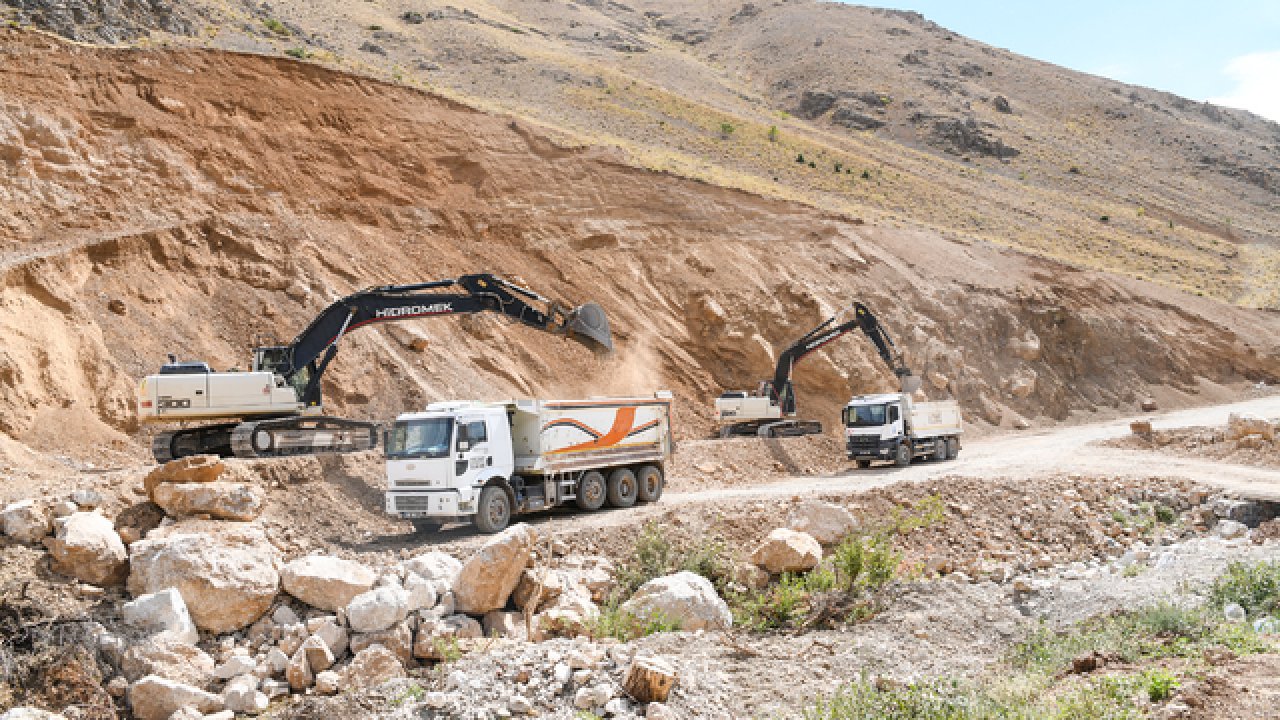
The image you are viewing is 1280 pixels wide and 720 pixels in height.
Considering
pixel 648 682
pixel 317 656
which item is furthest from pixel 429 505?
pixel 648 682

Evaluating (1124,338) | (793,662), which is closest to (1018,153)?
(1124,338)

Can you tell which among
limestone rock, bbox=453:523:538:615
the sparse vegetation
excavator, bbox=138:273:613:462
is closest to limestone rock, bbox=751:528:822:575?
limestone rock, bbox=453:523:538:615

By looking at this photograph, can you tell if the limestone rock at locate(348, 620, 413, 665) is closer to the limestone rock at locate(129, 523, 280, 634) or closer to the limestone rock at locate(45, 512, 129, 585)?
the limestone rock at locate(129, 523, 280, 634)

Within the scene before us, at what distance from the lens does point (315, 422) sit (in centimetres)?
1884

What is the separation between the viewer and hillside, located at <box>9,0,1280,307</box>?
42188 mm

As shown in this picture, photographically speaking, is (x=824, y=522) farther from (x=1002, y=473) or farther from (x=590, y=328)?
(x=1002, y=473)

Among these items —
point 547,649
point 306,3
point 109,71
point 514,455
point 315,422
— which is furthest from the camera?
point 306,3

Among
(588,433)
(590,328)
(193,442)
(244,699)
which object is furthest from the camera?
(590,328)

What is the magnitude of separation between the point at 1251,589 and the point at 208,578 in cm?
1333

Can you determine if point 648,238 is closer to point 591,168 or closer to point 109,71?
point 591,168

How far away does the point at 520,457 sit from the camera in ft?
56.1

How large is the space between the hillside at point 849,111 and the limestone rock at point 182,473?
20.7 m

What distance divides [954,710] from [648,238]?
A: 88.1 feet

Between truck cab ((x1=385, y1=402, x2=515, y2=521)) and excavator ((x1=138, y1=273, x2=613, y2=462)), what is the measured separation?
11.3ft
